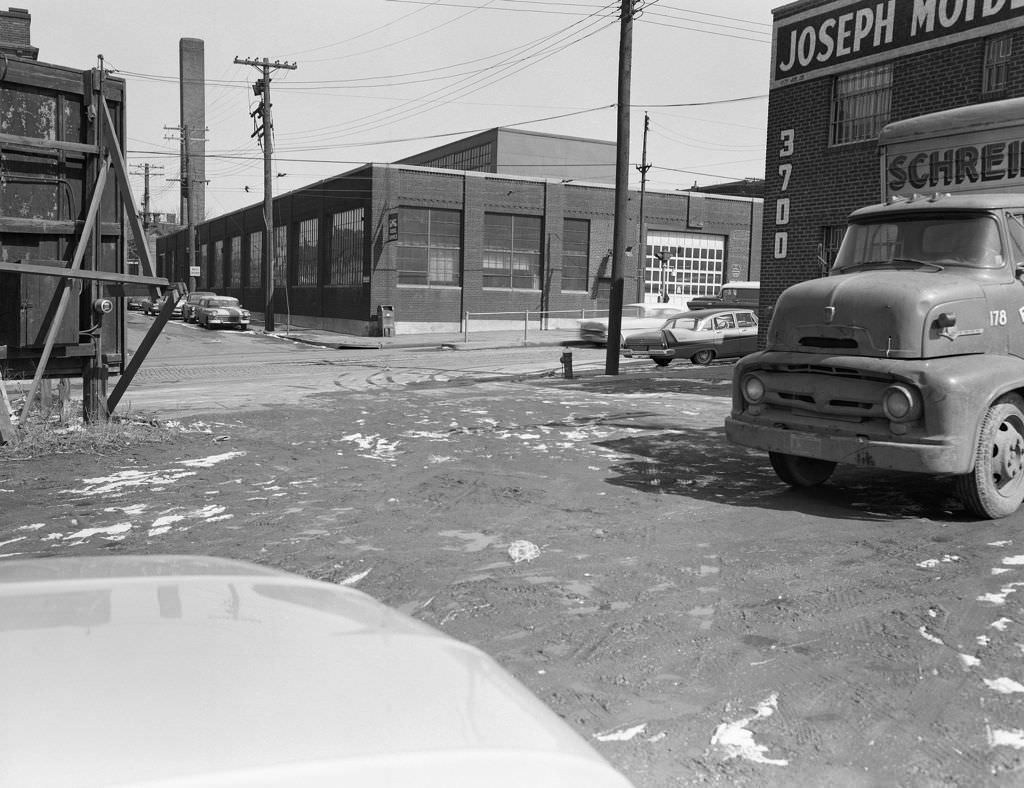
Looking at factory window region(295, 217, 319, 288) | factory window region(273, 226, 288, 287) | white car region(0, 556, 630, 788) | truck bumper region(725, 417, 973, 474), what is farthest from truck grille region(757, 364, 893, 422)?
factory window region(273, 226, 288, 287)

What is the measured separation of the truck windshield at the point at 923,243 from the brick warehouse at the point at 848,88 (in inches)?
296

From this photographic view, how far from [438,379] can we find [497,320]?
77.2ft

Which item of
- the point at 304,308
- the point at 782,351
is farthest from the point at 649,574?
the point at 304,308

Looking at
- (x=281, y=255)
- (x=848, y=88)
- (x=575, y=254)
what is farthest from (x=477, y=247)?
(x=848, y=88)

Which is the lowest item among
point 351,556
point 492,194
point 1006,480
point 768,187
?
point 351,556

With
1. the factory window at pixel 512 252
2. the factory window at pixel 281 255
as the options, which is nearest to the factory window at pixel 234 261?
the factory window at pixel 281 255

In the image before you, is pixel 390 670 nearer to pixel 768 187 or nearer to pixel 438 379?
pixel 438 379

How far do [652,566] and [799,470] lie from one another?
303cm

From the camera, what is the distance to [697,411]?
1334 cm

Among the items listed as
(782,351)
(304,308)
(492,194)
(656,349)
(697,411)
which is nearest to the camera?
(782,351)

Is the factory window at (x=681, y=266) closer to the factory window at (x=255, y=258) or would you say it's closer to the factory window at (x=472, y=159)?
the factory window at (x=472, y=159)

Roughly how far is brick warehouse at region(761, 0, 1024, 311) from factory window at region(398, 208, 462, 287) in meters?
23.7

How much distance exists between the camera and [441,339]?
37562 mm

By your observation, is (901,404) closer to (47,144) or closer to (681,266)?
(47,144)
